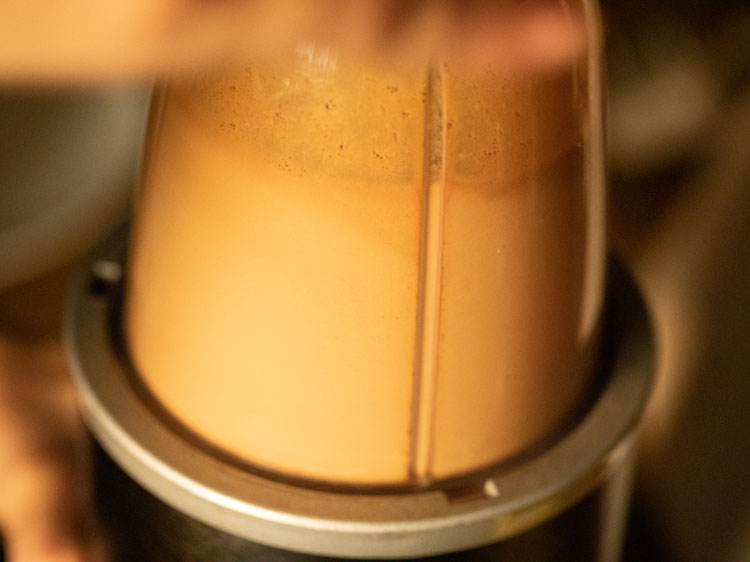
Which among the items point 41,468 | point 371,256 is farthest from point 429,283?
point 41,468

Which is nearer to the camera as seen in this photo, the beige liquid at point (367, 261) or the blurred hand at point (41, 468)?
the beige liquid at point (367, 261)

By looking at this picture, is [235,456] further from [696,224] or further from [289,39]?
[696,224]

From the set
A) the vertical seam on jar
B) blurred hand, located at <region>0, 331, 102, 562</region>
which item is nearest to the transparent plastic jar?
the vertical seam on jar

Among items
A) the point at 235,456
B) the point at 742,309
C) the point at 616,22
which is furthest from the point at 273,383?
the point at 616,22

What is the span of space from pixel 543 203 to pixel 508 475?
0.33 ft

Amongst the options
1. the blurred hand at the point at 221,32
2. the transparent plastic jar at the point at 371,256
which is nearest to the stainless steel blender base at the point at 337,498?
the transparent plastic jar at the point at 371,256

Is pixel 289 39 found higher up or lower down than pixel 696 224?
higher up

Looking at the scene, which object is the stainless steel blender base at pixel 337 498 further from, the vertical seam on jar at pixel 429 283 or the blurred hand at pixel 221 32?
the blurred hand at pixel 221 32

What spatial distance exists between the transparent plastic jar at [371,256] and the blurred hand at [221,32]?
0.02 metres

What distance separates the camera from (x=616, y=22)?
0.70 meters

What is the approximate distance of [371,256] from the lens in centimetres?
30

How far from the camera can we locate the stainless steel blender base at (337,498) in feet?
1.03

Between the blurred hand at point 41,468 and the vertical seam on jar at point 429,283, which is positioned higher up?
the vertical seam on jar at point 429,283

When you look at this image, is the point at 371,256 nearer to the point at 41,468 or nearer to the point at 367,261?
the point at 367,261
